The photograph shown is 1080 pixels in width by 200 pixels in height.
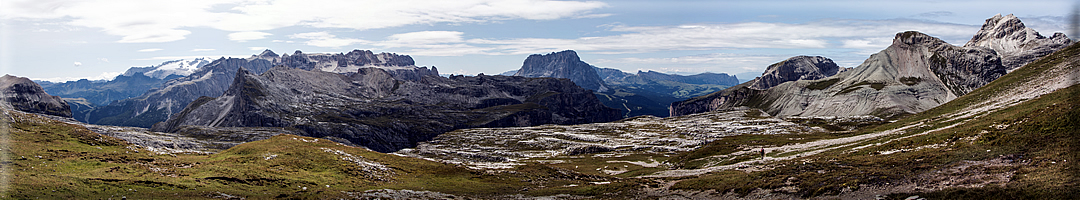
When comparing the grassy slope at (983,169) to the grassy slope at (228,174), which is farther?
the grassy slope at (228,174)

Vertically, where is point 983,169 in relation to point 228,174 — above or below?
above

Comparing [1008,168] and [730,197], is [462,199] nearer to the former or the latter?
[730,197]

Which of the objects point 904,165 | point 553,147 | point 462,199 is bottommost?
Answer: point 553,147

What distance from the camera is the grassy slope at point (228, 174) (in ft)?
148

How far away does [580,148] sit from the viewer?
539 ft

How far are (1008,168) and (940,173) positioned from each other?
4.20 meters

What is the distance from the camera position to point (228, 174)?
56.2m

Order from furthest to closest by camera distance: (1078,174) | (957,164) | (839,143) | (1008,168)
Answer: (839,143), (957,164), (1008,168), (1078,174)

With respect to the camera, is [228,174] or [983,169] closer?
[983,169]

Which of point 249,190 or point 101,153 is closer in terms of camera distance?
point 249,190

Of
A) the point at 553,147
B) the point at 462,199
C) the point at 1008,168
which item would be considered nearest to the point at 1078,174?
the point at 1008,168

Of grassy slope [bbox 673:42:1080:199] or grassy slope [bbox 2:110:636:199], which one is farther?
grassy slope [bbox 2:110:636:199]


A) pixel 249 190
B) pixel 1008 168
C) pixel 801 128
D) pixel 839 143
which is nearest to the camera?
pixel 1008 168

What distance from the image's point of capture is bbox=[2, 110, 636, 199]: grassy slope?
148 ft
